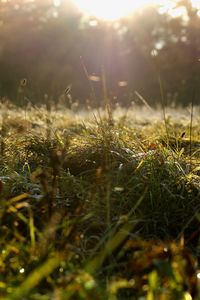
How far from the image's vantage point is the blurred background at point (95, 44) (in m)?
26.3

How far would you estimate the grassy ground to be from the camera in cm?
151

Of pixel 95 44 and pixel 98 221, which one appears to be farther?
pixel 95 44

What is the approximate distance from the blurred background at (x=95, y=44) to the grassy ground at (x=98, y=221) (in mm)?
20949

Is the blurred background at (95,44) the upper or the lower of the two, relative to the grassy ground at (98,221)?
lower

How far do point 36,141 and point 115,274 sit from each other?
169 cm

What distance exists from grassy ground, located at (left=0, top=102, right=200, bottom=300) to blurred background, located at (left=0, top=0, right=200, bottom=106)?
68.7 feet

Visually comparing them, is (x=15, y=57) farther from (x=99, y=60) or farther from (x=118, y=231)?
(x=118, y=231)

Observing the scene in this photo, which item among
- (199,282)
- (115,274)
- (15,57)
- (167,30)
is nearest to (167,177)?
(115,274)

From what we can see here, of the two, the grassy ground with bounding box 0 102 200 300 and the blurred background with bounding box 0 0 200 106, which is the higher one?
the grassy ground with bounding box 0 102 200 300

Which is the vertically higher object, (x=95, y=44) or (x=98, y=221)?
(x=98, y=221)

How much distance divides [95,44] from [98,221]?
28770mm

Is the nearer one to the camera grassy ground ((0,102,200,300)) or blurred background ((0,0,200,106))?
grassy ground ((0,102,200,300))

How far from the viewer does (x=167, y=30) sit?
115 feet

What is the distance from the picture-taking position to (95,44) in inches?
1186
